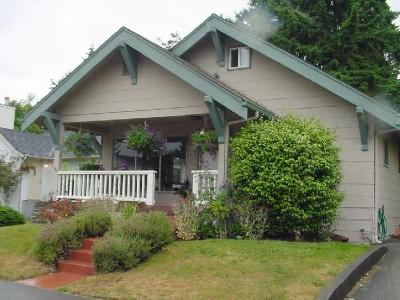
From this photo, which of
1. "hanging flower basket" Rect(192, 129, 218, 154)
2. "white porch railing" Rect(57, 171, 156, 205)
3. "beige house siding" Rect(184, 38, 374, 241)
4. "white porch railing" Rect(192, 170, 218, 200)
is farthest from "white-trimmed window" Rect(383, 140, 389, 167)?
"white porch railing" Rect(57, 171, 156, 205)

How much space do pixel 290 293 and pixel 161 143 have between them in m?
7.96

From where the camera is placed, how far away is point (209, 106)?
39.1 feet

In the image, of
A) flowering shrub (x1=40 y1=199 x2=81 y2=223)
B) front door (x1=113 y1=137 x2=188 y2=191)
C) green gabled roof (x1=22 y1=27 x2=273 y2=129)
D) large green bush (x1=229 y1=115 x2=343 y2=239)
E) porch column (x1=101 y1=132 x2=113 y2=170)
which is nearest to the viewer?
large green bush (x1=229 y1=115 x2=343 y2=239)

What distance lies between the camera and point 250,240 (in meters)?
10.4

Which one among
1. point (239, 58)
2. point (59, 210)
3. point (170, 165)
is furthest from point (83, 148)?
point (239, 58)

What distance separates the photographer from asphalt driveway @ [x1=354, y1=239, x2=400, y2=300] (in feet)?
24.4

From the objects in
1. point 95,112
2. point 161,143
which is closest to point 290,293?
point 161,143

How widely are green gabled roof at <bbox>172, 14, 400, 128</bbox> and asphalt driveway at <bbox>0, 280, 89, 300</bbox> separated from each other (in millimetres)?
8376

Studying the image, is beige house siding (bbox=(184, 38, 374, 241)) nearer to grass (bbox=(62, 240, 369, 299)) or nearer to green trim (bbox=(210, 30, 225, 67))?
green trim (bbox=(210, 30, 225, 67))

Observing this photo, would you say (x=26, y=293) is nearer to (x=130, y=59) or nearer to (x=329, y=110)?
(x=130, y=59)

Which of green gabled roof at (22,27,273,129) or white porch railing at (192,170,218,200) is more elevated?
green gabled roof at (22,27,273,129)

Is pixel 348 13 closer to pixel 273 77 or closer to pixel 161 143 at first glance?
pixel 273 77

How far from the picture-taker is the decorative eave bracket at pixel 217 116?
38.8 ft

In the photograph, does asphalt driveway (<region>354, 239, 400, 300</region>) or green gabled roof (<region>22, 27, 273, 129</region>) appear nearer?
asphalt driveway (<region>354, 239, 400, 300</region>)
